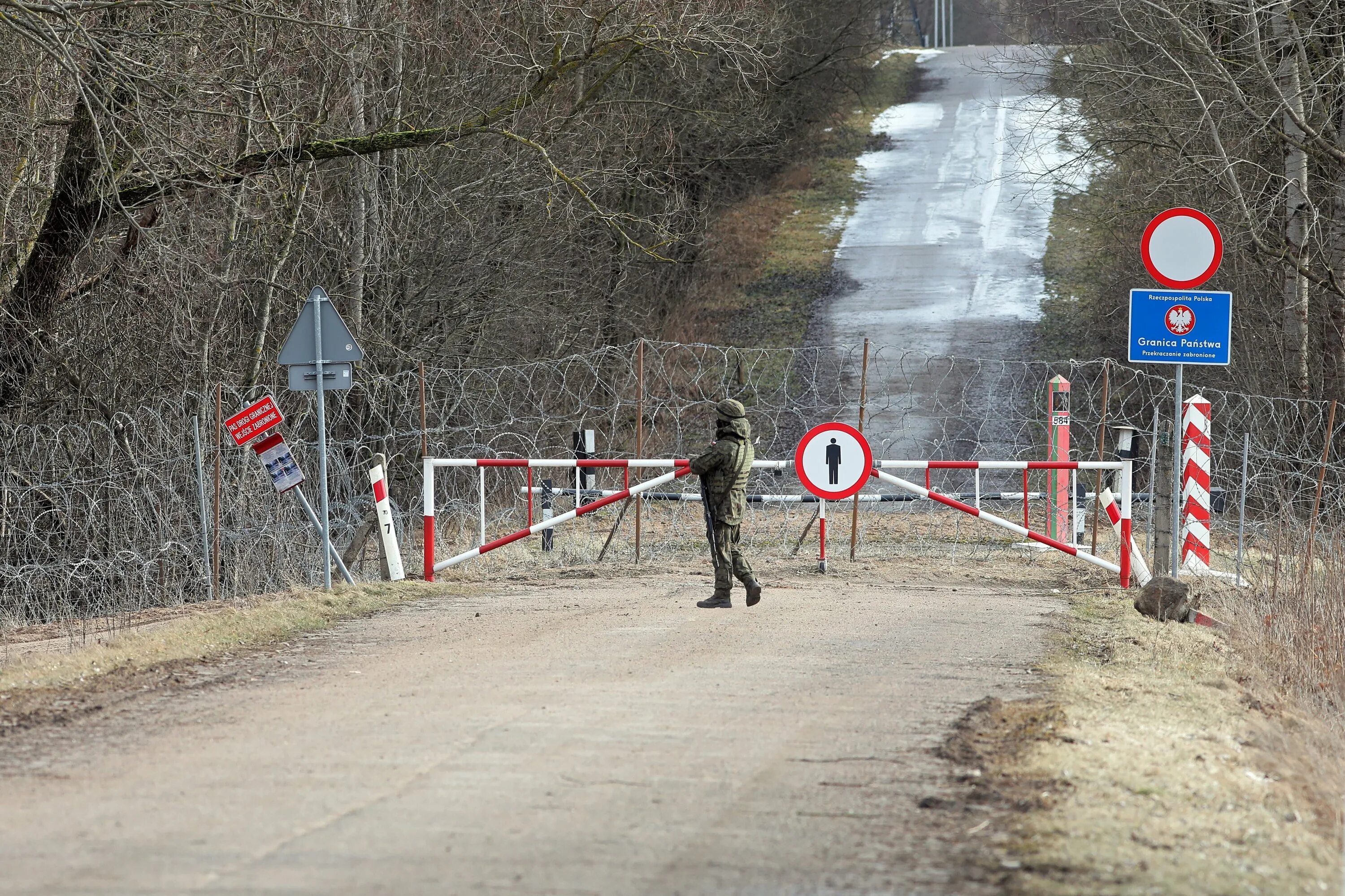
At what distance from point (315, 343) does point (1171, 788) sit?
8451mm

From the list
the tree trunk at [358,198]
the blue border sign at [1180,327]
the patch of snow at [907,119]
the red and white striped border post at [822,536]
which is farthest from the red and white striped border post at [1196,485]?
the patch of snow at [907,119]

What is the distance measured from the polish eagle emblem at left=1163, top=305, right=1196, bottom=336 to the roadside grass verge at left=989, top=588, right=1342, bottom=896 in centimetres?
289

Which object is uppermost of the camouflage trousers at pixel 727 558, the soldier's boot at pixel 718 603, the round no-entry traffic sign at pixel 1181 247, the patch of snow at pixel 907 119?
the patch of snow at pixel 907 119

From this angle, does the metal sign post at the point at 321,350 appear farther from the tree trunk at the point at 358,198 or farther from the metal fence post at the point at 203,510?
the tree trunk at the point at 358,198

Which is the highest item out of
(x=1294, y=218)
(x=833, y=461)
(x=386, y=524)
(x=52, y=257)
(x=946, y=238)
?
(x=946, y=238)

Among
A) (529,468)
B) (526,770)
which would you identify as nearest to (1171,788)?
(526,770)

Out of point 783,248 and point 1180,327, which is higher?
point 783,248

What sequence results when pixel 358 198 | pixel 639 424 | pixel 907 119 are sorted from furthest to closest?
pixel 907 119 < pixel 358 198 < pixel 639 424

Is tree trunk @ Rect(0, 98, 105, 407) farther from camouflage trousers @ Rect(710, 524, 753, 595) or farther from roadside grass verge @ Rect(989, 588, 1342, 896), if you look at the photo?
roadside grass verge @ Rect(989, 588, 1342, 896)

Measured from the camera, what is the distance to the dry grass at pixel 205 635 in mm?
8867

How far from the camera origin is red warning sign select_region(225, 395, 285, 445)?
12.1 meters

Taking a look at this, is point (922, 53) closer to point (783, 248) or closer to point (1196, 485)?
point (783, 248)

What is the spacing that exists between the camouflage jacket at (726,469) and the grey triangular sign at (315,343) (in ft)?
10.4

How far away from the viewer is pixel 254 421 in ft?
40.0
